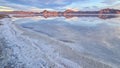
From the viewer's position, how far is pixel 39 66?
40.6 feet

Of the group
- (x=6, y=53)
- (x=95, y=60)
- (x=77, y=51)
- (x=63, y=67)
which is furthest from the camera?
(x=77, y=51)

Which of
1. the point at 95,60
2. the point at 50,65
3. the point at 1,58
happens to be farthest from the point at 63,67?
the point at 1,58

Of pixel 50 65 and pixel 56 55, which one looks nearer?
pixel 50 65

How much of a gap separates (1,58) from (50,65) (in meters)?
3.32

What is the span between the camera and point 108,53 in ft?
52.7

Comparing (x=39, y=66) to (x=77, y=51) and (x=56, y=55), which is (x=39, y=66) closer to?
(x=56, y=55)

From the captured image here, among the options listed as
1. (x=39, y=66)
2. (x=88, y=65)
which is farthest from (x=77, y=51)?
(x=39, y=66)

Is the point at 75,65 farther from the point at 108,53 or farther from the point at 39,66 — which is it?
the point at 108,53

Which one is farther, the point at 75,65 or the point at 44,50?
the point at 44,50

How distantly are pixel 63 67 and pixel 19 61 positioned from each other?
2870 millimetres

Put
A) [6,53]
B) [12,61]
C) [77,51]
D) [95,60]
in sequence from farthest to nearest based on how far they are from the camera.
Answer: [77,51] → [6,53] → [95,60] → [12,61]

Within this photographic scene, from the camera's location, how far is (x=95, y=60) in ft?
46.4

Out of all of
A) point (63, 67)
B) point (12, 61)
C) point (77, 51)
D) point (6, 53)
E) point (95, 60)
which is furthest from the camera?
point (77, 51)

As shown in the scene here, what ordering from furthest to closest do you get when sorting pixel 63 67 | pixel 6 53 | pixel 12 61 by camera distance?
1. pixel 6 53
2. pixel 12 61
3. pixel 63 67
